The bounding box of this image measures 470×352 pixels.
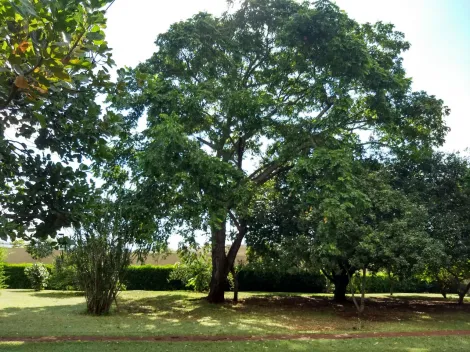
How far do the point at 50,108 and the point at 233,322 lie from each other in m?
9.20

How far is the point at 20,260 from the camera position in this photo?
3122cm

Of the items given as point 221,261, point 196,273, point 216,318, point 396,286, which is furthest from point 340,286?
point 396,286

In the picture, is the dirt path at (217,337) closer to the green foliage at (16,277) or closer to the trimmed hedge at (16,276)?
the trimmed hedge at (16,276)

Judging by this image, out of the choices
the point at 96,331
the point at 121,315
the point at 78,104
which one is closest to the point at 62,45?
the point at 78,104

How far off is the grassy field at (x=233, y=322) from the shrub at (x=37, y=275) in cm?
695

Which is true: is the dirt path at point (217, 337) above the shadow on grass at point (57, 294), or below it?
below

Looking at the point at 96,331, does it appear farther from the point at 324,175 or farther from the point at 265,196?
the point at 265,196

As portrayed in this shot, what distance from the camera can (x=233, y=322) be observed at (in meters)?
12.5

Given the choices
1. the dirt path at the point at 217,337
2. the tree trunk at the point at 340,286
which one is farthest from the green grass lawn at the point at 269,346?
the tree trunk at the point at 340,286

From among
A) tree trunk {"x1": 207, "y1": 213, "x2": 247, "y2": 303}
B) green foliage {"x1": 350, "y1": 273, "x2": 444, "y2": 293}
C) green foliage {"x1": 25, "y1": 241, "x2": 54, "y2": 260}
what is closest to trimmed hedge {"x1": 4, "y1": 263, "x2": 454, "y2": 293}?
green foliage {"x1": 350, "y1": 273, "x2": 444, "y2": 293}

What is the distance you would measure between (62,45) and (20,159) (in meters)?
2.27

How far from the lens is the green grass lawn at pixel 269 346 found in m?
7.88

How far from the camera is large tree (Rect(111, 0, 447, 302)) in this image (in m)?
12.3

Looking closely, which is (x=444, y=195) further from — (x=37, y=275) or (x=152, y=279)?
(x=37, y=275)
